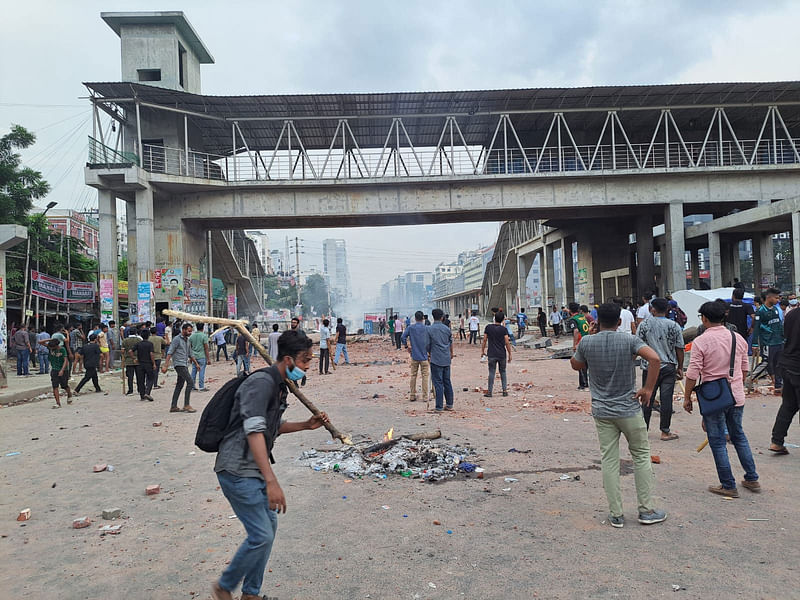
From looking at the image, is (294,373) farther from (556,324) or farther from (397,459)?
(556,324)

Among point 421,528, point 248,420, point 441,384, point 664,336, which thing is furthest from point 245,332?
point 441,384

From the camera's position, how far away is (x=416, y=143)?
30.8 metres

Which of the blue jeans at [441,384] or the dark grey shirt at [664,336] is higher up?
the dark grey shirt at [664,336]

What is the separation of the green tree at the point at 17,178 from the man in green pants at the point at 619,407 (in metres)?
30.1

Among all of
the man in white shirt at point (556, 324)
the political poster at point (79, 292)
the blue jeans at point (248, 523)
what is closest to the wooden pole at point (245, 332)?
the blue jeans at point (248, 523)

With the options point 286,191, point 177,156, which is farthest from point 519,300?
point 177,156

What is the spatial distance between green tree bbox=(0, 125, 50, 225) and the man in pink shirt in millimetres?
30423

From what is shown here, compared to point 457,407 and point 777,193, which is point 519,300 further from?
point 457,407

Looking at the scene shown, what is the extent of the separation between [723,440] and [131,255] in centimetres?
2634

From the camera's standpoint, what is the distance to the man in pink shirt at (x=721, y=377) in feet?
15.6

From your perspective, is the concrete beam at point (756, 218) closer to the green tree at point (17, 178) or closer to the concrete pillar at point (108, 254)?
the concrete pillar at point (108, 254)

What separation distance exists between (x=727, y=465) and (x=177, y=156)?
27.2m

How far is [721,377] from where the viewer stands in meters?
4.77

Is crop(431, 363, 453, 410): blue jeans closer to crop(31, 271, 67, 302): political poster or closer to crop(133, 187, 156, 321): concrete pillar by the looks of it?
crop(133, 187, 156, 321): concrete pillar
